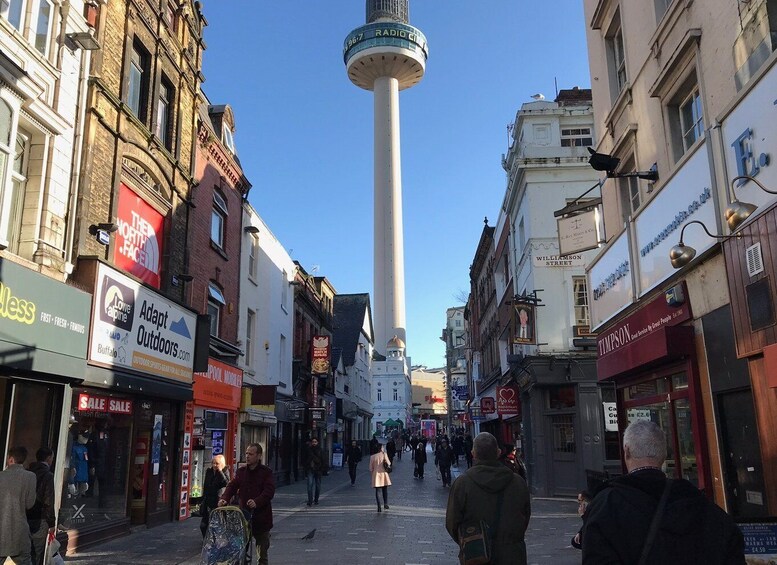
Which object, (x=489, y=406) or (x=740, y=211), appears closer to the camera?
(x=740, y=211)

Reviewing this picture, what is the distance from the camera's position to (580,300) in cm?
2148

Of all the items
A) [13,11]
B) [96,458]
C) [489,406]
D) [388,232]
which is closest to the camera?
[13,11]

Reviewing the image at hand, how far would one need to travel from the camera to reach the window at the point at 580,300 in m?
21.4

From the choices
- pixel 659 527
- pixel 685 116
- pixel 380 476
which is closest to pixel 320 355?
pixel 380 476

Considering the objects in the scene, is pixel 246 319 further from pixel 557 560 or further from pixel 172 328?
pixel 557 560

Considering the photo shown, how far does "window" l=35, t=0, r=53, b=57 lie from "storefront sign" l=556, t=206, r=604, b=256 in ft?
31.8

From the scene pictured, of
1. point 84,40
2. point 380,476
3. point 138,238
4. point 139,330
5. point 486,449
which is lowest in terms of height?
point 380,476

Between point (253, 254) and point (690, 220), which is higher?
point (253, 254)

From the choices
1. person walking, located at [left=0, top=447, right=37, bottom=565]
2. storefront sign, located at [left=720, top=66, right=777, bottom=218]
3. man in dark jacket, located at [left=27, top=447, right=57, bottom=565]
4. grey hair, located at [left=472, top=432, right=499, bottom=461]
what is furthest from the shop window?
storefront sign, located at [left=720, top=66, right=777, bottom=218]

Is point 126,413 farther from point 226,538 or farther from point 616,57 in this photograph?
point 616,57

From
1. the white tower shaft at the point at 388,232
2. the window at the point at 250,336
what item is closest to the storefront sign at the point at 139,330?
the window at the point at 250,336

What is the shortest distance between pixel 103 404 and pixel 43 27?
6549 mm

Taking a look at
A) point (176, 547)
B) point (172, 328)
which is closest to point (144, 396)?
point (172, 328)

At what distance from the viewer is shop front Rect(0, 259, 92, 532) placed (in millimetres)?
8695
